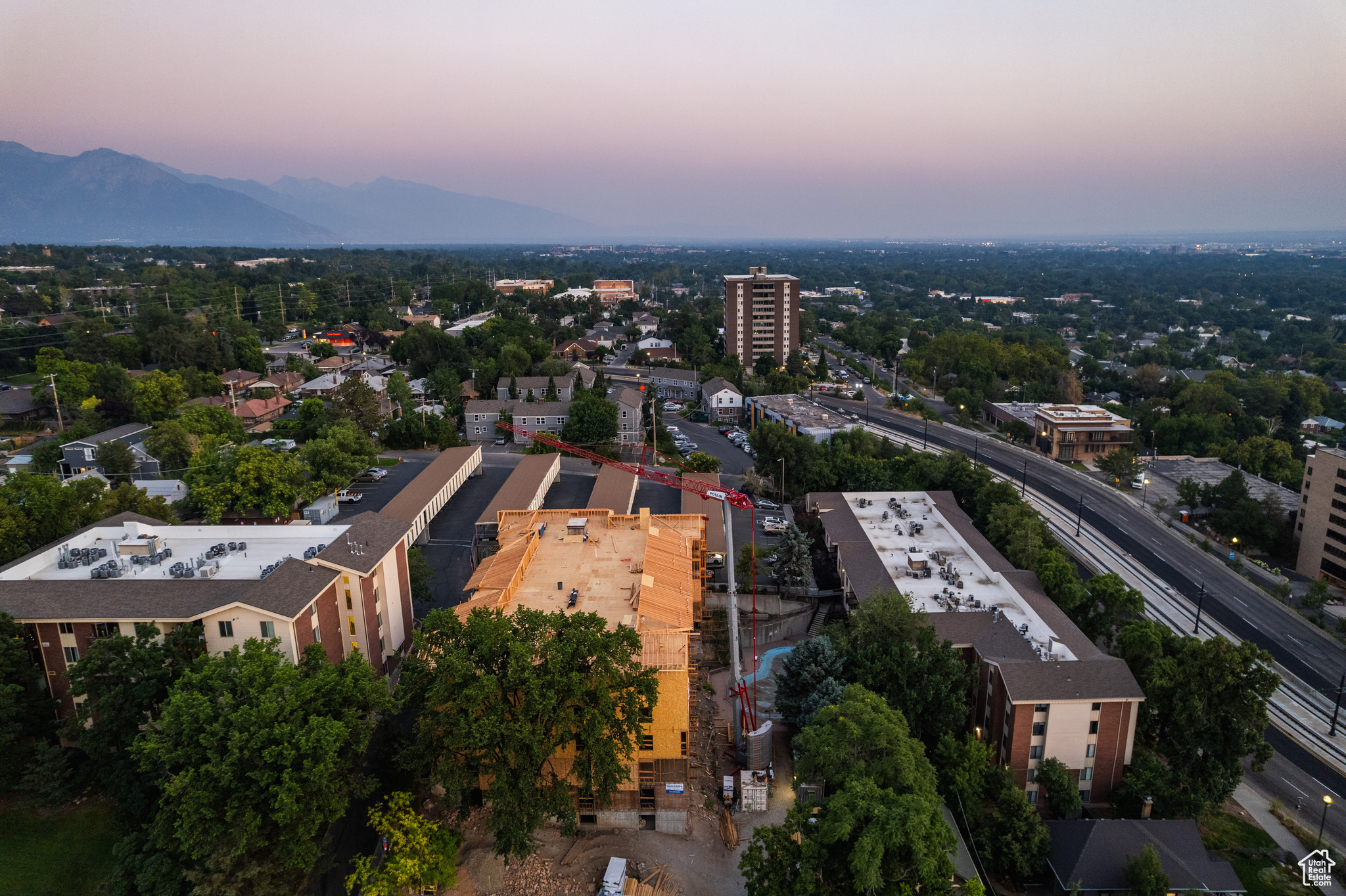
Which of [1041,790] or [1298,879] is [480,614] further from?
[1298,879]

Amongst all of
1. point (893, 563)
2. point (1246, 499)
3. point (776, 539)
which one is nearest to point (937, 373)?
point (1246, 499)

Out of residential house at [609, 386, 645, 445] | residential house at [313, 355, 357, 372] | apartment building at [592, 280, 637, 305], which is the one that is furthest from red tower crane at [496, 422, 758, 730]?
apartment building at [592, 280, 637, 305]

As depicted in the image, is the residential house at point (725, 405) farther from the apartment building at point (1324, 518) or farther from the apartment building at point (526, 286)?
the apartment building at point (526, 286)

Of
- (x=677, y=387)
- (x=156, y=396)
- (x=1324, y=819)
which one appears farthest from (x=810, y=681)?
(x=677, y=387)

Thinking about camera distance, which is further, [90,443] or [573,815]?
[90,443]

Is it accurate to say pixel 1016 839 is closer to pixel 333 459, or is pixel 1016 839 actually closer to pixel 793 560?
pixel 793 560
